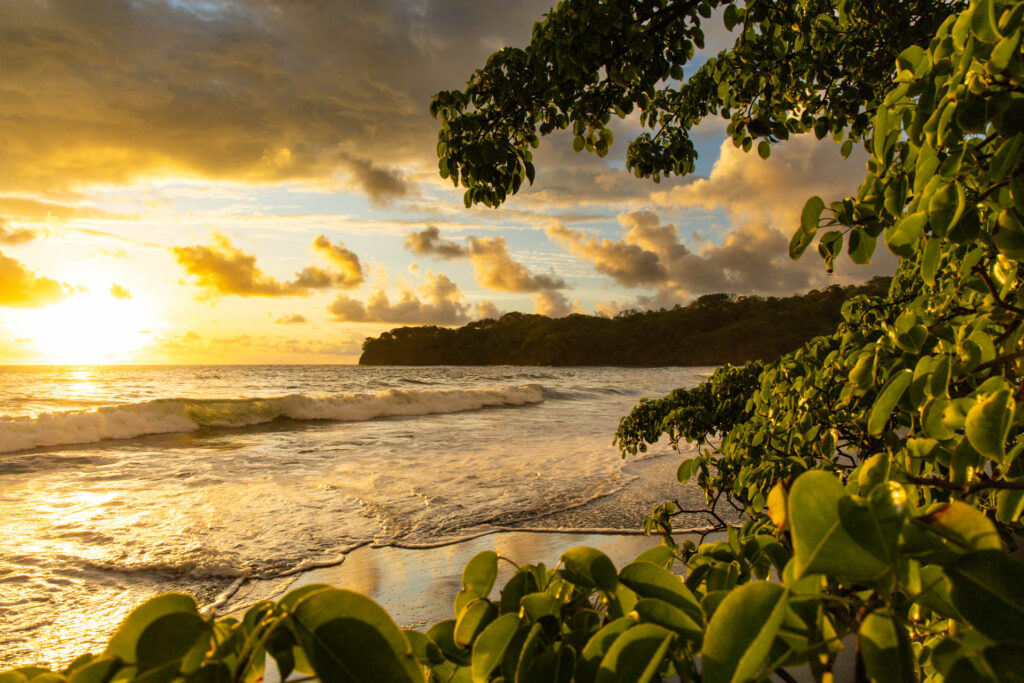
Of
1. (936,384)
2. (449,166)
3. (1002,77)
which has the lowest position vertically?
(936,384)

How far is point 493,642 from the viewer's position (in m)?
0.67

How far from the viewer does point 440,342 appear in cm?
8431

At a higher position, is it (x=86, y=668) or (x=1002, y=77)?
(x=1002, y=77)

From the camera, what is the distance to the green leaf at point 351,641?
1.40 ft

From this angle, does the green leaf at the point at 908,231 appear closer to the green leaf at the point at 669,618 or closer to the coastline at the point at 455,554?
the green leaf at the point at 669,618

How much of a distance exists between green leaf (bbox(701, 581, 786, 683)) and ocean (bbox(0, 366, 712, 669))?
3723 millimetres

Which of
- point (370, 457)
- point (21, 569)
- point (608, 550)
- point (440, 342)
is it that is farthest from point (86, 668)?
point (440, 342)

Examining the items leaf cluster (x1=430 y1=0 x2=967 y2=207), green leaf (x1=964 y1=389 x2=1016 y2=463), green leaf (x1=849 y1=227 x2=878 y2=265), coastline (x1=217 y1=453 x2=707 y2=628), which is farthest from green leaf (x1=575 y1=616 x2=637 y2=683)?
coastline (x1=217 y1=453 x2=707 y2=628)

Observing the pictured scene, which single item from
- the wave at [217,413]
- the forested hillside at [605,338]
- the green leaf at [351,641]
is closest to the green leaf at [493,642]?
the green leaf at [351,641]

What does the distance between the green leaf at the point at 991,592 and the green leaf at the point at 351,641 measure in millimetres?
410

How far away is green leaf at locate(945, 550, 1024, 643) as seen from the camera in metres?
0.42

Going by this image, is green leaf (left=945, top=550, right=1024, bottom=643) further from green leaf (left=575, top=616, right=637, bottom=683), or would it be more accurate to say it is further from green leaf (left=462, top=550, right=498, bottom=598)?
green leaf (left=462, top=550, right=498, bottom=598)

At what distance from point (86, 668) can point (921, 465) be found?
1.28 metres

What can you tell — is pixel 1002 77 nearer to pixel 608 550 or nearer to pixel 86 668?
pixel 86 668
